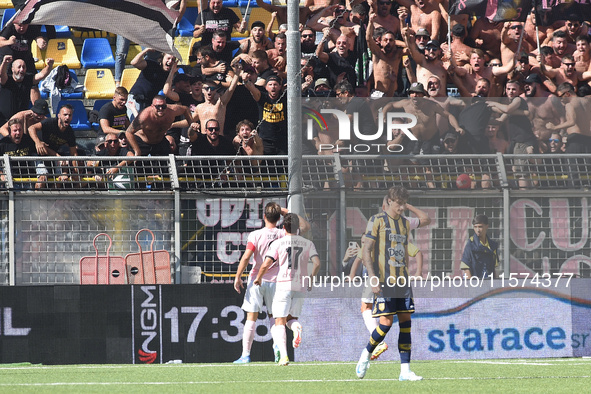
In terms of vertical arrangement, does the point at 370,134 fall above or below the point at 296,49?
below

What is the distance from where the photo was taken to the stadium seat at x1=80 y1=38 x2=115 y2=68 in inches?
653

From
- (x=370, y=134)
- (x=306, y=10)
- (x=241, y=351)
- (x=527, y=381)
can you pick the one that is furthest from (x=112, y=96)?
(x=527, y=381)

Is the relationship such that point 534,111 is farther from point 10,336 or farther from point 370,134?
point 10,336

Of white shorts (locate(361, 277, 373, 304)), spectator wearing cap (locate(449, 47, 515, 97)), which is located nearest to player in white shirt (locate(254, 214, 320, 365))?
white shorts (locate(361, 277, 373, 304))

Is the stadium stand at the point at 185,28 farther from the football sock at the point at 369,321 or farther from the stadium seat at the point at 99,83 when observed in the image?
the football sock at the point at 369,321

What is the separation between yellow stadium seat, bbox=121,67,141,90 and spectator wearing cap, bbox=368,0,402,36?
4.10 meters

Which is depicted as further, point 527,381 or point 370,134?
point 370,134

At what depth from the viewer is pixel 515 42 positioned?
1489cm

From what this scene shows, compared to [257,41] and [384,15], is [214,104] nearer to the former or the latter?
[257,41]

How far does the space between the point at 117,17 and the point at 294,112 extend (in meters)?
3.49

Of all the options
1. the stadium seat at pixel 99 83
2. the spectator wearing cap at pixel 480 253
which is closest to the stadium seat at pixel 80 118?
the stadium seat at pixel 99 83

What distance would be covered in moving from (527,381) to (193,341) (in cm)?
447

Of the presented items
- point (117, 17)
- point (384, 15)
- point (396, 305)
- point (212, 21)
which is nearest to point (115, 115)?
point (117, 17)

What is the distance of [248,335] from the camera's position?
32.8 ft
